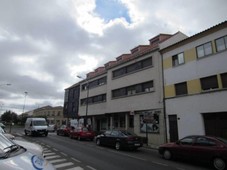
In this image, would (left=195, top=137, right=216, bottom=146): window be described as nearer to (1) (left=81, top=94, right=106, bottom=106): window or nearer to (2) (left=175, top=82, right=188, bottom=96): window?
(2) (left=175, top=82, right=188, bottom=96): window

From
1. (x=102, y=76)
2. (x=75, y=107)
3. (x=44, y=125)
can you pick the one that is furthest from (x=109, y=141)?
(x=75, y=107)

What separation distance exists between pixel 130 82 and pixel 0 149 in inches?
1047

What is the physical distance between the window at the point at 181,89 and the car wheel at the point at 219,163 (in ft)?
35.0

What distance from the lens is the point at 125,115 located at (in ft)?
102

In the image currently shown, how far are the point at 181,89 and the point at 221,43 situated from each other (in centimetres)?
539

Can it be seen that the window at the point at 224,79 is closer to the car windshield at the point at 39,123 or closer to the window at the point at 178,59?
the window at the point at 178,59

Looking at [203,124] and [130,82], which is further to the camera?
[130,82]

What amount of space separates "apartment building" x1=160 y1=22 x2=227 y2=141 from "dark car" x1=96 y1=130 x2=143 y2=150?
4703 millimetres

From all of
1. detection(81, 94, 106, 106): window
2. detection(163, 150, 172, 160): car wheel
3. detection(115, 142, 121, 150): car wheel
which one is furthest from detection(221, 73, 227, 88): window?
detection(81, 94, 106, 106): window

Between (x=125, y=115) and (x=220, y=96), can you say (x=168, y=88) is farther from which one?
(x=125, y=115)

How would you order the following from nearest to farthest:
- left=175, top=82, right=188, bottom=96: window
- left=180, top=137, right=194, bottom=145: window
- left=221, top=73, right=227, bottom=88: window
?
left=180, top=137, right=194, bottom=145: window, left=221, top=73, right=227, bottom=88: window, left=175, top=82, right=188, bottom=96: window

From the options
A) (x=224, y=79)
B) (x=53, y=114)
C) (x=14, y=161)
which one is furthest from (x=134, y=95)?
(x=53, y=114)

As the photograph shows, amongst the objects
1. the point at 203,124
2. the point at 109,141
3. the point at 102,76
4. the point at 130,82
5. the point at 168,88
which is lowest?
the point at 109,141

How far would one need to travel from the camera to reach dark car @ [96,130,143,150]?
719 inches
